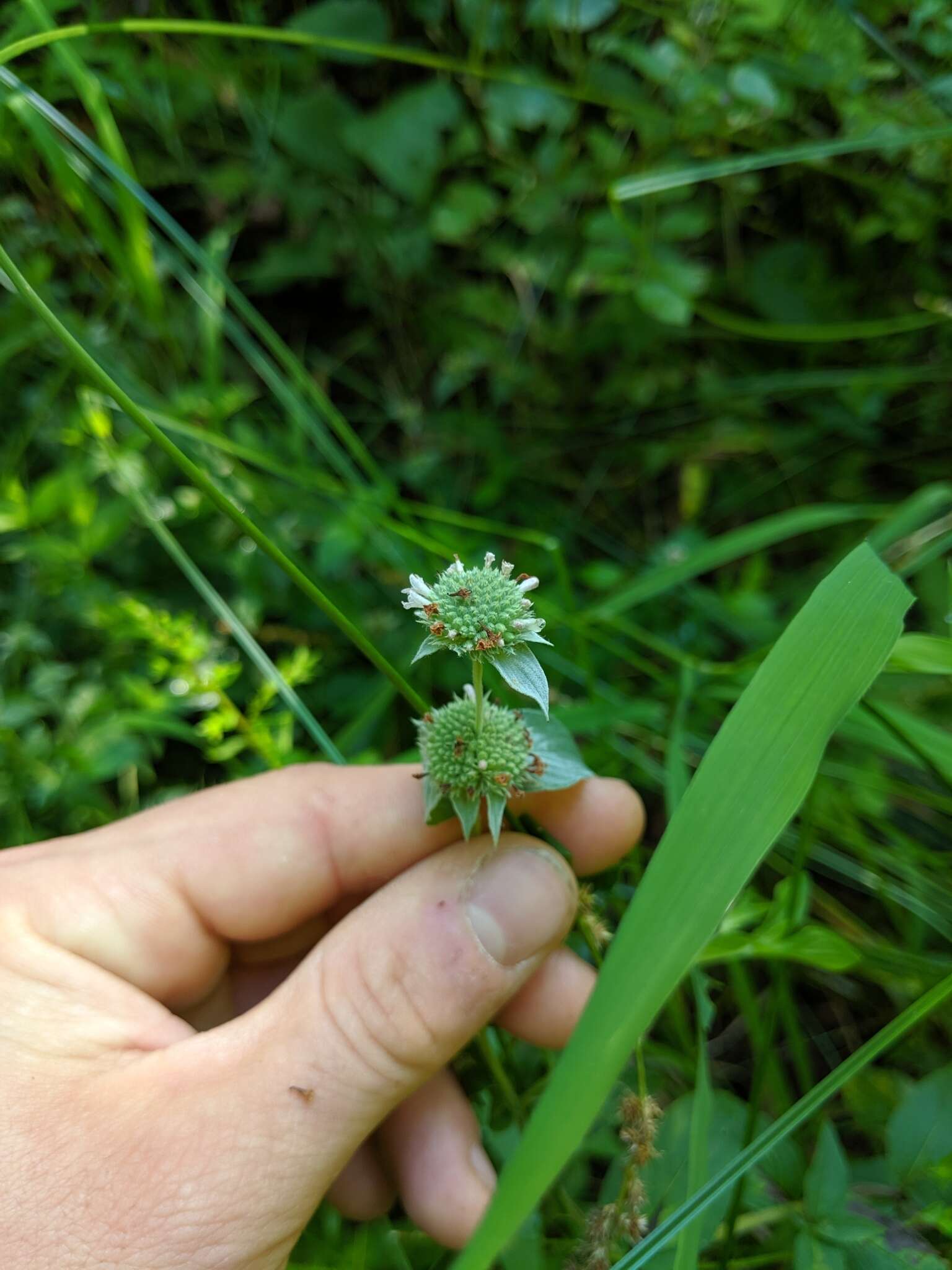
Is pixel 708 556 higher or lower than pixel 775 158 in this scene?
lower

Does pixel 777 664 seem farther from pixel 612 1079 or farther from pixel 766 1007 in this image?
pixel 766 1007

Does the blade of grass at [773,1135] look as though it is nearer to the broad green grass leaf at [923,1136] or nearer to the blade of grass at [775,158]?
the broad green grass leaf at [923,1136]

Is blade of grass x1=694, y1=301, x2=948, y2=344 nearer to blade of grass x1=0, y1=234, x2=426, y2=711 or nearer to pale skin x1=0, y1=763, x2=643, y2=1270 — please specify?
pale skin x1=0, y1=763, x2=643, y2=1270

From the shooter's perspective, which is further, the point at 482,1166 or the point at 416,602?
the point at 482,1166

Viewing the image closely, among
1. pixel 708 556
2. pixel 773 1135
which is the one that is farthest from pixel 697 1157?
pixel 708 556

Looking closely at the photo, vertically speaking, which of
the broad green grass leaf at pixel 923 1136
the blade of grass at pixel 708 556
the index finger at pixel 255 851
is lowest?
the broad green grass leaf at pixel 923 1136

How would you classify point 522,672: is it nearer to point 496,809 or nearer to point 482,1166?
point 496,809

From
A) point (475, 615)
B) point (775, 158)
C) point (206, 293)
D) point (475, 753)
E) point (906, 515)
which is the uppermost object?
point (775, 158)

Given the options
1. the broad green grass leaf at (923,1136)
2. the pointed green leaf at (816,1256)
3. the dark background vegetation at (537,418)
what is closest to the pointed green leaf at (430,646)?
the dark background vegetation at (537,418)
